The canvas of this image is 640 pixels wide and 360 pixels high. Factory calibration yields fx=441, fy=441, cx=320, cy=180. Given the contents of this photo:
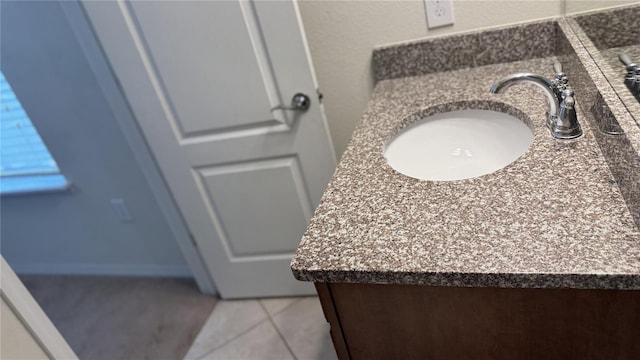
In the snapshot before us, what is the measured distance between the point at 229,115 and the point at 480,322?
1091 millimetres

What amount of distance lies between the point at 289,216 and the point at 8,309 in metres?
0.95

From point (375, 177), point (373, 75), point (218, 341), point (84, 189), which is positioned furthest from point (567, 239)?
point (84, 189)

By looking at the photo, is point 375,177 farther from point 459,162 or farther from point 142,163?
point 142,163

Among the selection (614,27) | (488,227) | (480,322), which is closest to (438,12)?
(614,27)

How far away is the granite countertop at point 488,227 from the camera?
2.19 feet

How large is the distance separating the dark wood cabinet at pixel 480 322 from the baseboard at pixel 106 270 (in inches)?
62.3

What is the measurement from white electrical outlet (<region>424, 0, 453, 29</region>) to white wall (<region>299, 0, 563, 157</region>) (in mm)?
16

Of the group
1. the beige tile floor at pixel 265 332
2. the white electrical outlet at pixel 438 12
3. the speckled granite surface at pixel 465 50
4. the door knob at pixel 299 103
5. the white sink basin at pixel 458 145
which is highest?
the white electrical outlet at pixel 438 12

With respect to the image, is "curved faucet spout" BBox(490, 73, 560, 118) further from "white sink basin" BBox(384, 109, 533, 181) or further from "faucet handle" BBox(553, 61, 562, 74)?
"faucet handle" BBox(553, 61, 562, 74)

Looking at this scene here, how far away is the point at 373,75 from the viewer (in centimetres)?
151

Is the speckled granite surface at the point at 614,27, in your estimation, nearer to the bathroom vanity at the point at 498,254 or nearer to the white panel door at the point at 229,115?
the bathroom vanity at the point at 498,254

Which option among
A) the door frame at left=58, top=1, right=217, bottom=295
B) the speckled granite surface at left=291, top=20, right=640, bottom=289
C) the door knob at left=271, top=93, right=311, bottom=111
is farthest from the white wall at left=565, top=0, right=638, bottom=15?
the door frame at left=58, top=1, right=217, bottom=295

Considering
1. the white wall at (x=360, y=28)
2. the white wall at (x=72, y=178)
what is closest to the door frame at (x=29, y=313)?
the white wall at (x=72, y=178)

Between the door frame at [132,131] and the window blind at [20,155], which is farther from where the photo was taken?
the window blind at [20,155]
